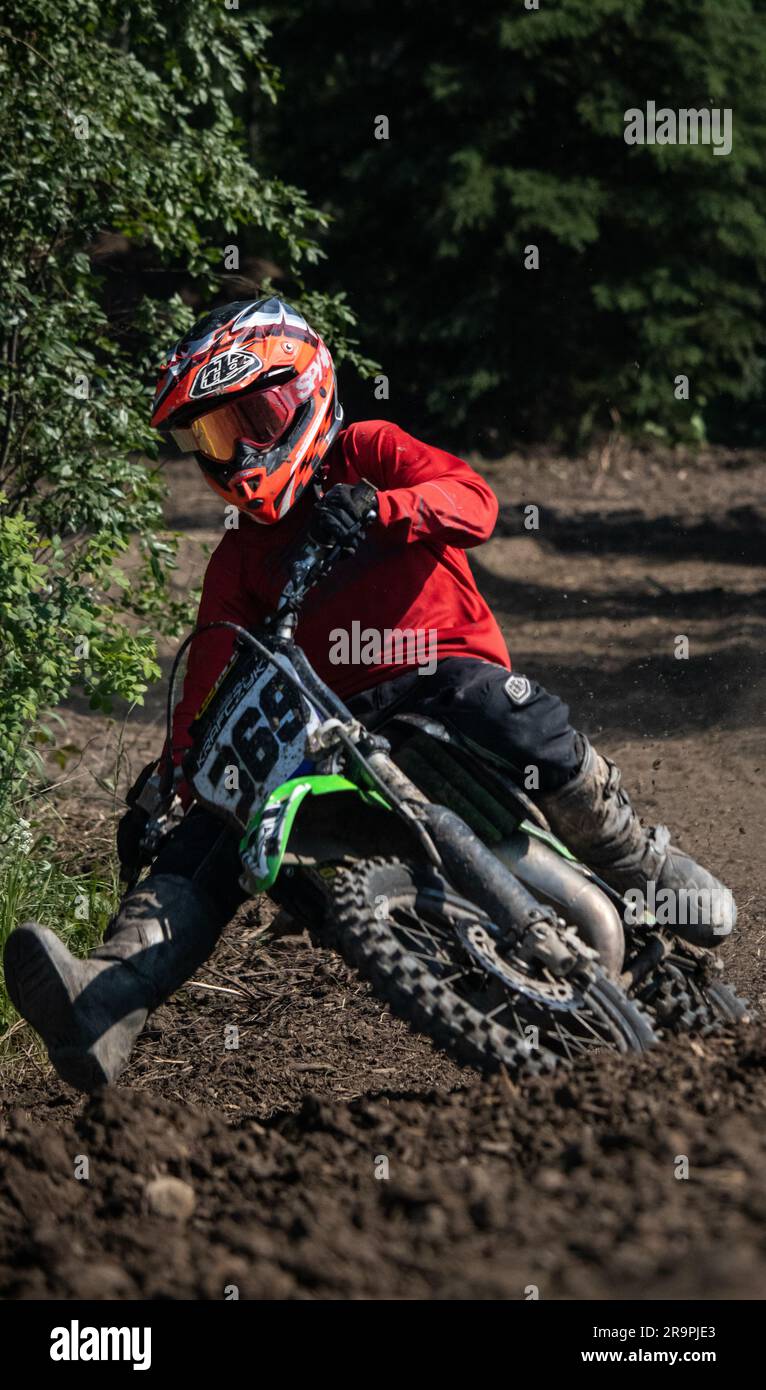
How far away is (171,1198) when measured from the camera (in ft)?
9.21

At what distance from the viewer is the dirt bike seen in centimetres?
314

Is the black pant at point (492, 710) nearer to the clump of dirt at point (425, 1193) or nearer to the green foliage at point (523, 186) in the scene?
the clump of dirt at point (425, 1193)

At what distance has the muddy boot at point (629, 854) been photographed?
3713 mm

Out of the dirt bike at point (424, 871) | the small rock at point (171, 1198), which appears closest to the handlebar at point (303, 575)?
the dirt bike at point (424, 871)

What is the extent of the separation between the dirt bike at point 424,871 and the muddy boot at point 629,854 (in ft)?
0.29

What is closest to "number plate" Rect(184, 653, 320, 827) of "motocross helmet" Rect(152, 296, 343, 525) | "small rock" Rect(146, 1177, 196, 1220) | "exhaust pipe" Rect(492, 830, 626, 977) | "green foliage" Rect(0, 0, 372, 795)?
"motocross helmet" Rect(152, 296, 343, 525)

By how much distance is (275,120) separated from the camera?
44.3ft

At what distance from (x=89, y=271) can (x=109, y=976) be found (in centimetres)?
336

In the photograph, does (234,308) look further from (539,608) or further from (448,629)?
(539,608)

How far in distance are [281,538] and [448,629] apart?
1.66 feet

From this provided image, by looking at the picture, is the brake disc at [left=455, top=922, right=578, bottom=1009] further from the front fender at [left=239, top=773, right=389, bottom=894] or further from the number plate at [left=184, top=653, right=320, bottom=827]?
the number plate at [left=184, top=653, right=320, bottom=827]

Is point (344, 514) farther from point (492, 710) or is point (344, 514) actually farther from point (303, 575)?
point (492, 710)
